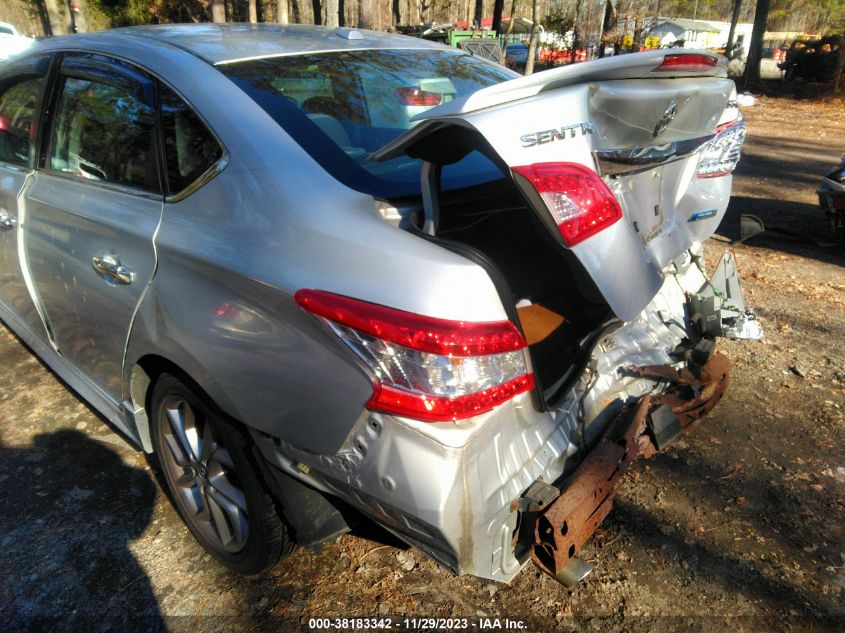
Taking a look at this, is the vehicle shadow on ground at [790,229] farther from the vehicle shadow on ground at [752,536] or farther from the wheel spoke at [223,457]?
the wheel spoke at [223,457]

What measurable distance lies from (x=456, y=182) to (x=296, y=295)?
0.86 meters

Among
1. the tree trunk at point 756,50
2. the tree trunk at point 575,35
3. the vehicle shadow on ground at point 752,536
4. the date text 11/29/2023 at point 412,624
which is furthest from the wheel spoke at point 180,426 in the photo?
the tree trunk at point 575,35

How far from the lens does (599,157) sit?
1.79 meters

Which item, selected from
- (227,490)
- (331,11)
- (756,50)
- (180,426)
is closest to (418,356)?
(227,490)

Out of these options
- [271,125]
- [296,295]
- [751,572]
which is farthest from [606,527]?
[271,125]

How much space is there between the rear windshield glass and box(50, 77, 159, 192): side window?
42 centimetres

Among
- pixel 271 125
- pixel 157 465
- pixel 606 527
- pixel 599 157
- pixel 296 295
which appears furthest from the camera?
pixel 157 465

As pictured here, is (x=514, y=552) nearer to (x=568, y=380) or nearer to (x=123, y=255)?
(x=568, y=380)

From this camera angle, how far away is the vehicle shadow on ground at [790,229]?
5.68 m

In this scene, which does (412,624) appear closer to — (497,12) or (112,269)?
(112,269)

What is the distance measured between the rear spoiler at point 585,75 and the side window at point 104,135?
3.54ft

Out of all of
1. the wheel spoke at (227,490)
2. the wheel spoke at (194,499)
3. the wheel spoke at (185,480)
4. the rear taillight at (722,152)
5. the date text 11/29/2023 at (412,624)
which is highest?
the rear taillight at (722,152)

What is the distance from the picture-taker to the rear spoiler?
1649 millimetres

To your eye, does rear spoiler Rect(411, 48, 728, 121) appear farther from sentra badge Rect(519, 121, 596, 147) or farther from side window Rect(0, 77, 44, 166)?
side window Rect(0, 77, 44, 166)
